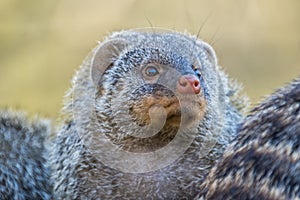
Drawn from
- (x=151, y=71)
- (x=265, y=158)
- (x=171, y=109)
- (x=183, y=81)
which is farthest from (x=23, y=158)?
(x=265, y=158)

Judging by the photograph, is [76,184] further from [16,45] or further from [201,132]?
[16,45]

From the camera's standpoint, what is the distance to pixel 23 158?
243 inches

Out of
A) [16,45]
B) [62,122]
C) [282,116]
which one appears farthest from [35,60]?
[282,116]

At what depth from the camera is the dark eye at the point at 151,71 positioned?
19.1 feet

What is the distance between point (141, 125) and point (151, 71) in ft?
1.01

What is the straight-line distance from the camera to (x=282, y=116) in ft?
14.1

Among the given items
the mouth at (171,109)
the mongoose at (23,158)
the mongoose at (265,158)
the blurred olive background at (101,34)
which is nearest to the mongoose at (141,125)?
the mouth at (171,109)

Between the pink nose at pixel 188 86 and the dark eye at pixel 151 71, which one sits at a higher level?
the dark eye at pixel 151 71

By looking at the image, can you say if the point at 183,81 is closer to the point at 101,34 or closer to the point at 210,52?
the point at 210,52

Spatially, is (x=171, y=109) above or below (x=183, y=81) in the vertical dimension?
below

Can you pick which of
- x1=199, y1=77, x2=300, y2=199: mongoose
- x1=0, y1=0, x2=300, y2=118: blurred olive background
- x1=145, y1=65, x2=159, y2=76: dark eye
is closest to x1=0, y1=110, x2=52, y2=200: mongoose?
x1=145, y1=65, x2=159, y2=76: dark eye

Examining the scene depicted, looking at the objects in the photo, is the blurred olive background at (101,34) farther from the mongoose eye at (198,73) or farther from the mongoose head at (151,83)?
the mongoose eye at (198,73)

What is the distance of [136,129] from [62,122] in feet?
2.03

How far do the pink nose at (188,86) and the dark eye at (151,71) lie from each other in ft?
1.03
